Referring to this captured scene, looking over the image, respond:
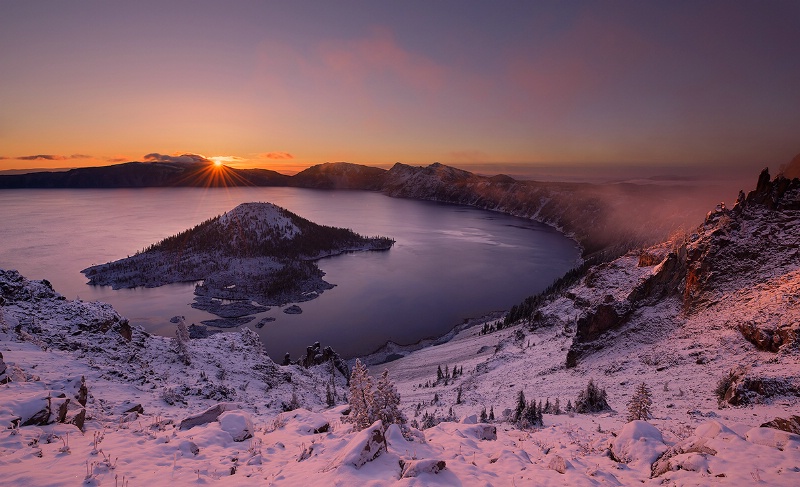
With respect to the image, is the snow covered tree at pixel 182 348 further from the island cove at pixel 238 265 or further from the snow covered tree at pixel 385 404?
the island cove at pixel 238 265

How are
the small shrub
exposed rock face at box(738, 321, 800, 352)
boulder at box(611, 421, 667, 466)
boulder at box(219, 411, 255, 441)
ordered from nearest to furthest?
boulder at box(611, 421, 667, 466), boulder at box(219, 411, 255, 441), the small shrub, exposed rock face at box(738, 321, 800, 352)

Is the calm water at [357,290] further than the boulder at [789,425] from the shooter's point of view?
Yes

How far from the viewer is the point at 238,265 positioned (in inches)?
5812

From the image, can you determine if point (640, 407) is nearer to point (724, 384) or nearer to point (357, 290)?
point (724, 384)

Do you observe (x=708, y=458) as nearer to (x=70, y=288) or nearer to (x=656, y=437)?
(x=656, y=437)

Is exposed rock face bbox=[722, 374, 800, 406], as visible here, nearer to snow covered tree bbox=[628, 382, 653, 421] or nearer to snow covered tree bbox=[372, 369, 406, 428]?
snow covered tree bbox=[628, 382, 653, 421]

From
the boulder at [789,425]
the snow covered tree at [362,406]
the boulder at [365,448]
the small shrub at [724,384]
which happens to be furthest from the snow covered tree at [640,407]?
the boulder at [365,448]

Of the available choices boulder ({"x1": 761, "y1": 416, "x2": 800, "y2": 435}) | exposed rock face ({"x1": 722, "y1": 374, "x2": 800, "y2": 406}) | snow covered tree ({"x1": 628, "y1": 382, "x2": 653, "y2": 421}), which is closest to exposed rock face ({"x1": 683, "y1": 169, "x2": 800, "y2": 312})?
exposed rock face ({"x1": 722, "y1": 374, "x2": 800, "y2": 406})

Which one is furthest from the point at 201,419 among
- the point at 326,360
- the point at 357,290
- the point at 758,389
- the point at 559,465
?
the point at 357,290

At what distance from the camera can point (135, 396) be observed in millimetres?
25625

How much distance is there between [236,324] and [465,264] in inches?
4265

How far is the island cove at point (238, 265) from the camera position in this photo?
Answer: 397 feet

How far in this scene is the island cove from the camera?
12112 cm

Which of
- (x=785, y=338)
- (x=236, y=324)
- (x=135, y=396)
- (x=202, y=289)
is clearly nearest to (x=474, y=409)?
(x=785, y=338)
